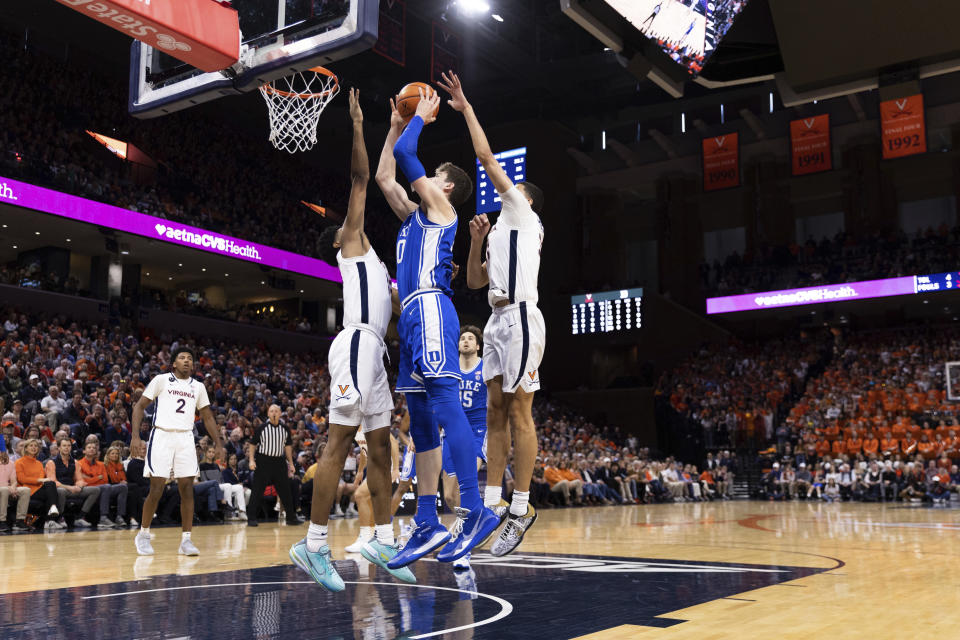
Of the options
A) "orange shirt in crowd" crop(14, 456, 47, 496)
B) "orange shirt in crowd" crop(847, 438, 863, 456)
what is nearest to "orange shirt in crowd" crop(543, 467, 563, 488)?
"orange shirt in crowd" crop(847, 438, 863, 456)

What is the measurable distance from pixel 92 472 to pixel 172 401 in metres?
4.21

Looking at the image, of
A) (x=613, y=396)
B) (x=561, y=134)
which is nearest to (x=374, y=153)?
(x=561, y=134)

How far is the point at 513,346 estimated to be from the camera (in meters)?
4.92

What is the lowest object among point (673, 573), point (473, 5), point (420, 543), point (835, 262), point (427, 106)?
point (673, 573)

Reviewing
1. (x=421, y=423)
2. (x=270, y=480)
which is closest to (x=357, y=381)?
(x=421, y=423)

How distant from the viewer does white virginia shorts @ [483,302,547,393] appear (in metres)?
4.89

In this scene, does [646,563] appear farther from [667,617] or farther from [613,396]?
[613,396]

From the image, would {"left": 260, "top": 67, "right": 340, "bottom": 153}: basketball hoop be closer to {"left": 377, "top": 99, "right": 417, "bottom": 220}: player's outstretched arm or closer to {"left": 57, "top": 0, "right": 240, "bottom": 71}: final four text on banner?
{"left": 57, "top": 0, "right": 240, "bottom": 71}: final four text on banner

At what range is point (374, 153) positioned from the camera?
96.5 feet

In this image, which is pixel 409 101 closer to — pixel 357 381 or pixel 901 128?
pixel 357 381

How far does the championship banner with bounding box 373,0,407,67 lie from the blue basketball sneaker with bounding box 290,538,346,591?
1288cm

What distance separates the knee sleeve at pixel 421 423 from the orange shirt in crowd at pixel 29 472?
297 inches

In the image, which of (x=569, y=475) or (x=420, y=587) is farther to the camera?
(x=569, y=475)

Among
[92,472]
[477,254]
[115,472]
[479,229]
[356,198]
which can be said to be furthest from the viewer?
[115,472]
